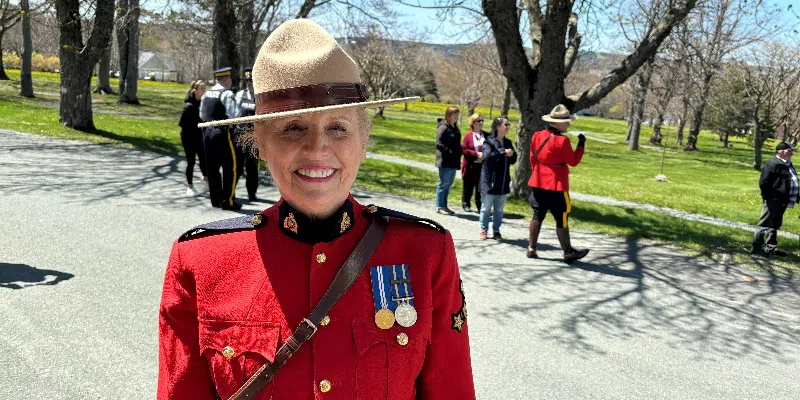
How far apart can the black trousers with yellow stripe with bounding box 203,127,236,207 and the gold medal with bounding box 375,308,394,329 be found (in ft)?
25.4

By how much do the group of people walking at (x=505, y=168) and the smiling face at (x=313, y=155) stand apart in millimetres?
6568

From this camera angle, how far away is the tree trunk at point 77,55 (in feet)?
51.8

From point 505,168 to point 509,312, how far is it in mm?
3323

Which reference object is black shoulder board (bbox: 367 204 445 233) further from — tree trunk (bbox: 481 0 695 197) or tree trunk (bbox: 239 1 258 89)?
tree trunk (bbox: 239 1 258 89)

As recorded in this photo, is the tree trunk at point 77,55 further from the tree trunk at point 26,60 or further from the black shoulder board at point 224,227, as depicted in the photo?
the black shoulder board at point 224,227

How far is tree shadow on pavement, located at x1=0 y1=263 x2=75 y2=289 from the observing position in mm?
5914

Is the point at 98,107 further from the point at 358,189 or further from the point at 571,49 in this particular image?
the point at 571,49

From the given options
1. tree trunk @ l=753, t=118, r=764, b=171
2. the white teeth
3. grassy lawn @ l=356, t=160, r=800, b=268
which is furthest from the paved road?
tree trunk @ l=753, t=118, r=764, b=171

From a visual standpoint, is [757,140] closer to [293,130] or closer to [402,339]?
[402,339]

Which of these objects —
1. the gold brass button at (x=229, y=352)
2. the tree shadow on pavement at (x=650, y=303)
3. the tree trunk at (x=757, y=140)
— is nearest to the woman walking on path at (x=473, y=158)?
the tree shadow on pavement at (x=650, y=303)

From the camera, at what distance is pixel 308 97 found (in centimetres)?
157

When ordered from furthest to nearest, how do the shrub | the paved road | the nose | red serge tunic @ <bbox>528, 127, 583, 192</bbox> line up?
1. the shrub
2. red serge tunic @ <bbox>528, 127, 583, 192</bbox>
3. the paved road
4. the nose

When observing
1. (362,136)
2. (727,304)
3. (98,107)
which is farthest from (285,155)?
(98,107)

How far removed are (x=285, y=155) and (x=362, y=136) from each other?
237 mm
